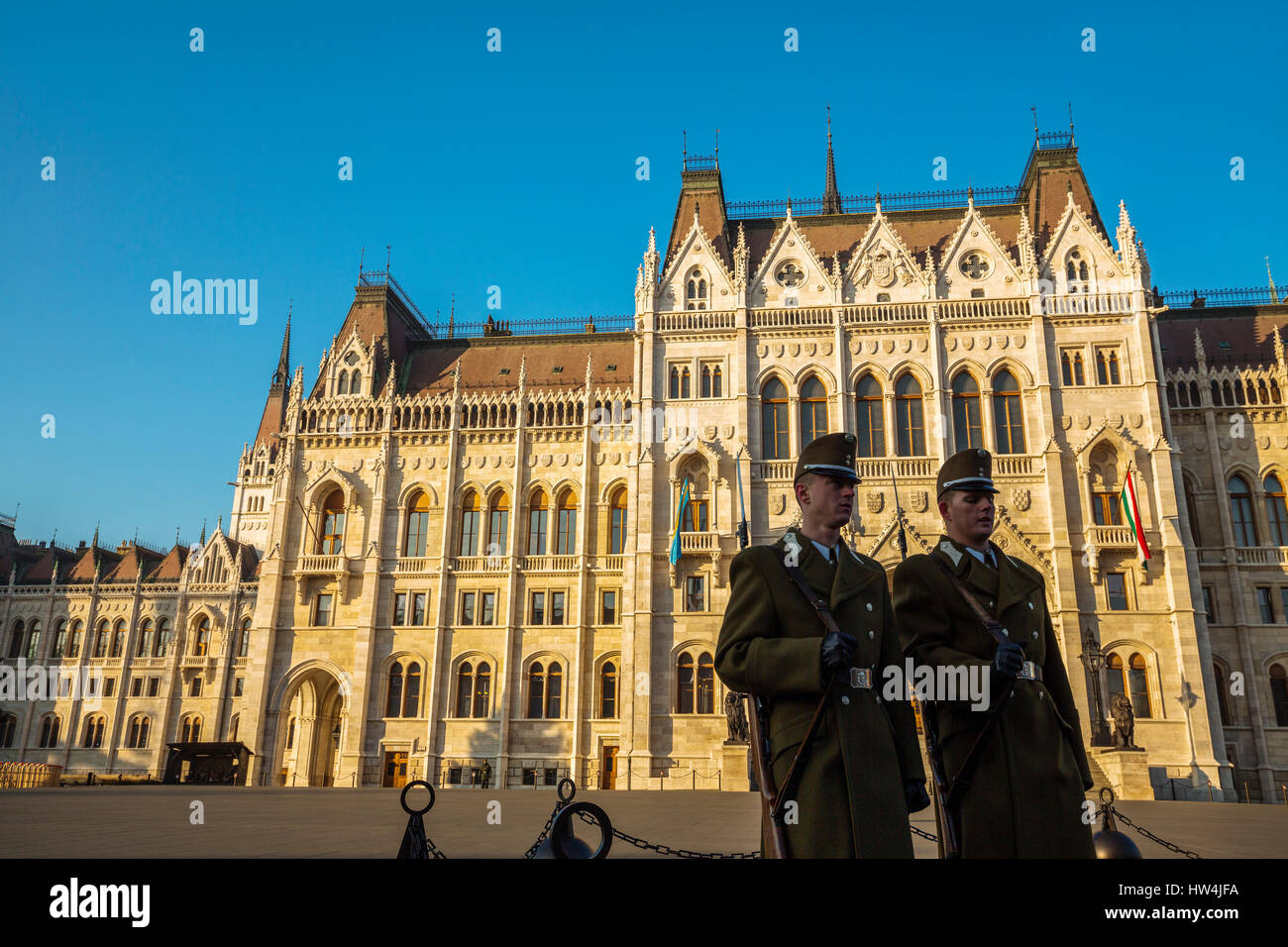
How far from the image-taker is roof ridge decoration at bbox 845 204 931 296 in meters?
33.7

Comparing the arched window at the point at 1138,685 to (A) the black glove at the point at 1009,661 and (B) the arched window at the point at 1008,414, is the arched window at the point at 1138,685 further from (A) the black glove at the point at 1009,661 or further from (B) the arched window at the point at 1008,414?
(A) the black glove at the point at 1009,661

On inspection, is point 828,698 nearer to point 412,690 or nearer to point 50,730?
point 412,690

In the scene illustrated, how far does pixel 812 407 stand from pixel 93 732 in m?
41.5

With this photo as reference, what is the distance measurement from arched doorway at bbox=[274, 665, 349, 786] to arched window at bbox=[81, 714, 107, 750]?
15.9 meters

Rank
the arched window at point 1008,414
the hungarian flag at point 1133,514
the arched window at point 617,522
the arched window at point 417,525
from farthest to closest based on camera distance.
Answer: the arched window at point 417,525, the arched window at point 617,522, the arched window at point 1008,414, the hungarian flag at point 1133,514

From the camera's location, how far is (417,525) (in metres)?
36.6

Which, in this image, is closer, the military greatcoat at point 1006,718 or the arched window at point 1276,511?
the military greatcoat at point 1006,718

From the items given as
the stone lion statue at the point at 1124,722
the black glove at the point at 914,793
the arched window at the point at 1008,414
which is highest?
the arched window at the point at 1008,414

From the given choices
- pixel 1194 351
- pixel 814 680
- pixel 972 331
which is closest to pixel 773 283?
pixel 972 331

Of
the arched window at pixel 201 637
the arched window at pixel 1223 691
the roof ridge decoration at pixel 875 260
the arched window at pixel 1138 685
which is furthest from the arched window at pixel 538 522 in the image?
the arched window at pixel 1223 691

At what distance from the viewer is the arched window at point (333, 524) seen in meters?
37.1

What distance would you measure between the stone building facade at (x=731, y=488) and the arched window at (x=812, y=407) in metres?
0.11

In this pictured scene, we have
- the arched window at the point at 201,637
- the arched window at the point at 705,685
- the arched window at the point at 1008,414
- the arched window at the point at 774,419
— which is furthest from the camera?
the arched window at the point at 201,637

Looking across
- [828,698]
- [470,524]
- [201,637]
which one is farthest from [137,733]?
[828,698]
